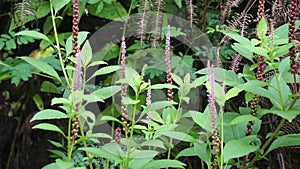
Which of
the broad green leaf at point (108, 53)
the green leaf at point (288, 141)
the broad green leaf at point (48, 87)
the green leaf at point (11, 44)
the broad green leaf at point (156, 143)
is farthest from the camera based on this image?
the broad green leaf at point (48, 87)

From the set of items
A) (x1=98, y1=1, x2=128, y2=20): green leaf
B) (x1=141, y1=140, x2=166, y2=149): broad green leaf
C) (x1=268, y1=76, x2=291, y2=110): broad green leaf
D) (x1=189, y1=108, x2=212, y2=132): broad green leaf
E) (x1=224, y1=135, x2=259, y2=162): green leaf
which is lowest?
(x1=224, y1=135, x2=259, y2=162): green leaf

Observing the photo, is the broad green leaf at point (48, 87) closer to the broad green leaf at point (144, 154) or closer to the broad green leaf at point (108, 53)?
the broad green leaf at point (108, 53)

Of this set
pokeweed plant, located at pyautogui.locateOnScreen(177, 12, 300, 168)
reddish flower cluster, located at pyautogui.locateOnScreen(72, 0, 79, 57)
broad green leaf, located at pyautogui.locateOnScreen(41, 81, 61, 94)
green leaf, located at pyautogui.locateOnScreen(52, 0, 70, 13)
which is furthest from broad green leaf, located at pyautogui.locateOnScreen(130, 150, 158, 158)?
broad green leaf, located at pyautogui.locateOnScreen(41, 81, 61, 94)

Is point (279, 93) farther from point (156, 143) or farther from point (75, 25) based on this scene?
point (75, 25)

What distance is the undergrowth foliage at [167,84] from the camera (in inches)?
40.8

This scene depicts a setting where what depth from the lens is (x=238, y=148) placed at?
3.37 ft

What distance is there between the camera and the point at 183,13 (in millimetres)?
2270

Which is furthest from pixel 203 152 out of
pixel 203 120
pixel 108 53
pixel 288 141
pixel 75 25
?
pixel 108 53

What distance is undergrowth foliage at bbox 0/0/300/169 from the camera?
1035 millimetres

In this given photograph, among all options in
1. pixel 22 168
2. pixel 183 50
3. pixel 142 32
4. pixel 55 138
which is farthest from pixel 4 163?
pixel 142 32

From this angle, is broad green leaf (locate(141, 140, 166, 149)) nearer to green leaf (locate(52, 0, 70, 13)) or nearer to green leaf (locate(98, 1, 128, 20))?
green leaf (locate(52, 0, 70, 13))

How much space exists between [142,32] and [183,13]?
62cm

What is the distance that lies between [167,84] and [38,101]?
1.40 m

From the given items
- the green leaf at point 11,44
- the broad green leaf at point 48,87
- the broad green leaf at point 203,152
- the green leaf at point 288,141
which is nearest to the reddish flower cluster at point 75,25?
the broad green leaf at point 203,152
